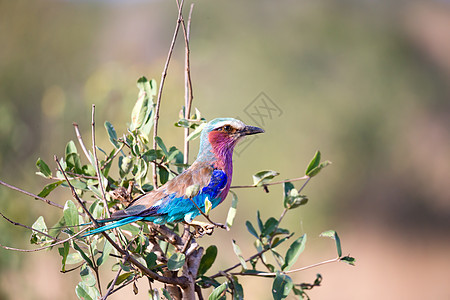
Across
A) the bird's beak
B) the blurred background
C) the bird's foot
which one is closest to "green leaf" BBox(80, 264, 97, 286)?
the bird's foot

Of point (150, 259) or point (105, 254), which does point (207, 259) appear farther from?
point (105, 254)

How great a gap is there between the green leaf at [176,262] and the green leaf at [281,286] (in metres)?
0.36

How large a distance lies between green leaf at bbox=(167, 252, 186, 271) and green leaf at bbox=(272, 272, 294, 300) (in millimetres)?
356

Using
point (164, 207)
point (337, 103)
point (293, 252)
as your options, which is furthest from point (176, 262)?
point (337, 103)

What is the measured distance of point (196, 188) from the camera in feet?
5.25

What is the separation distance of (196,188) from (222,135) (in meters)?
0.69

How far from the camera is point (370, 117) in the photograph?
883 cm

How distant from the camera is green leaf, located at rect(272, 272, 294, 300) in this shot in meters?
1.80

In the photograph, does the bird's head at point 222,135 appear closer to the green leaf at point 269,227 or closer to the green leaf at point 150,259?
the green leaf at point 269,227

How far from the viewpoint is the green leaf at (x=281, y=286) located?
70.9 inches

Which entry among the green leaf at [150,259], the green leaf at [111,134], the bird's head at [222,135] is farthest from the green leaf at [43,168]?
the bird's head at [222,135]

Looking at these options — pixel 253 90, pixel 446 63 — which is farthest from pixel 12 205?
pixel 446 63

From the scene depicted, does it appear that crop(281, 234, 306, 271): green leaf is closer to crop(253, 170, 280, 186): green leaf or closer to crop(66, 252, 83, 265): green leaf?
crop(253, 170, 280, 186): green leaf

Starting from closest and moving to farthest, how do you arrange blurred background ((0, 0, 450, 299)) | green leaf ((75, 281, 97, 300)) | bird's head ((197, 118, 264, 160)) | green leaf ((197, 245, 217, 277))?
green leaf ((75, 281, 97, 300)), green leaf ((197, 245, 217, 277)), bird's head ((197, 118, 264, 160)), blurred background ((0, 0, 450, 299))
